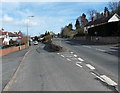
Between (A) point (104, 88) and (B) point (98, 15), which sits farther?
(B) point (98, 15)

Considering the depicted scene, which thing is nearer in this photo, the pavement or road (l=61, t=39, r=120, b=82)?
the pavement

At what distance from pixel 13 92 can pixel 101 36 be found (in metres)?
51.9

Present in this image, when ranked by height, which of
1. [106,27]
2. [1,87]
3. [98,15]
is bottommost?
[1,87]

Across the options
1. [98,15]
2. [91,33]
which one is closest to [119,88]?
[91,33]

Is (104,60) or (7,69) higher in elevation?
(104,60)

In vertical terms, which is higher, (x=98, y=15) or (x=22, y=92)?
(x=98, y=15)

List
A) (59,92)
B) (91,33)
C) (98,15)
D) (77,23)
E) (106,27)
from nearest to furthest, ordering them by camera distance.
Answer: (59,92) → (106,27) → (91,33) → (98,15) → (77,23)

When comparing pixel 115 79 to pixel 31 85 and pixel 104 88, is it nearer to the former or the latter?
pixel 104 88

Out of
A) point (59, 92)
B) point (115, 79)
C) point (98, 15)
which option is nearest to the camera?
point (59, 92)

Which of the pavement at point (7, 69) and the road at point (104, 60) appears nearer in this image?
the pavement at point (7, 69)

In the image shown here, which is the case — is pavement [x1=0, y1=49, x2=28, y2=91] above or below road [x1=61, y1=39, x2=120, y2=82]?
Result: below

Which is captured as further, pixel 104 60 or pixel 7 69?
pixel 104 60

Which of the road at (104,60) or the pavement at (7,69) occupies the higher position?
A: the road at (104,60)

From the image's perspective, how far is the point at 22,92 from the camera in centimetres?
807
